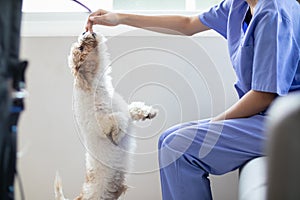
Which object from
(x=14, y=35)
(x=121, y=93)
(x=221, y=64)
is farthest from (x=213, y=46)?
(x=14, y=35)

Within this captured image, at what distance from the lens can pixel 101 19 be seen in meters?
1.49

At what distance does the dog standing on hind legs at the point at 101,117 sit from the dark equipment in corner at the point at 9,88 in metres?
0.57

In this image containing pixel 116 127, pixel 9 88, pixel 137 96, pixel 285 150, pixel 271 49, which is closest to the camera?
pixel 285 150

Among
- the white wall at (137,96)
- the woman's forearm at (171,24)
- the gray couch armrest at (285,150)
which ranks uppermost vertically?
the gray couch armrest at (285,150)

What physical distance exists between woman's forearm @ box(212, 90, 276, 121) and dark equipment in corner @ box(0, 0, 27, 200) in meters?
0.70

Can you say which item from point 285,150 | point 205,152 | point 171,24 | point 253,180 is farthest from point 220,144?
point 285,150

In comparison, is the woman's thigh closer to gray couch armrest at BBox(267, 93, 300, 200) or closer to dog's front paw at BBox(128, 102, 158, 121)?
dog's front paw at BBox(128, 102, 158, 121)

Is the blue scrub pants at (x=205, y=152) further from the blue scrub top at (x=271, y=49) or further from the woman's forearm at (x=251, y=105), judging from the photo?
the blue scrub top at (x=271, y=49)

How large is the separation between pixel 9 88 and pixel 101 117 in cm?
62

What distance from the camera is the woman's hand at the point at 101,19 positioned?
1465 mm

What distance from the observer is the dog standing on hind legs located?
1.35 m

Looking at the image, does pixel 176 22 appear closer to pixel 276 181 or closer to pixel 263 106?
pixel 263 106

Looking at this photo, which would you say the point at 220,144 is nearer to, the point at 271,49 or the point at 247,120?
the point at 247,120

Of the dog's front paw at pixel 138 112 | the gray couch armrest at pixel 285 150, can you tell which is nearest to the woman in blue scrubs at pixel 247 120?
the dog's front paw at pixel 138 112
